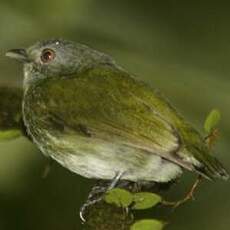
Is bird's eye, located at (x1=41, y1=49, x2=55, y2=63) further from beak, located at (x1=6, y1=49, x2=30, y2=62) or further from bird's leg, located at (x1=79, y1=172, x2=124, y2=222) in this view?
bird's leg, located at (x1=79, y1=172, x2=124, y2=222)

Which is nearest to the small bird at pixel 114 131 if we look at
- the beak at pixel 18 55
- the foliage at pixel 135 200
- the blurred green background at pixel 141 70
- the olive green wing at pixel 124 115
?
the olive green wing at pixel 124 115

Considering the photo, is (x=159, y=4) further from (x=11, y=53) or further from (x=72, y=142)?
(x=72, y=142)

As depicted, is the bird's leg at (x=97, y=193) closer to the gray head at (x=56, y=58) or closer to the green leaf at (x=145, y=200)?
the green leaf at (x=145, y=200)

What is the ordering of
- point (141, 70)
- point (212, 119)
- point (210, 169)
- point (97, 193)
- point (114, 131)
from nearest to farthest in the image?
point (212, 119) < point (210, 169) < point (114, 131) < point (97, 193) < point (141, 70)

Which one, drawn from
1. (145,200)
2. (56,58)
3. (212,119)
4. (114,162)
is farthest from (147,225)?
(56,58)

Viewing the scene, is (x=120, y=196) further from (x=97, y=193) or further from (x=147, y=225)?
(x=97, y=193)

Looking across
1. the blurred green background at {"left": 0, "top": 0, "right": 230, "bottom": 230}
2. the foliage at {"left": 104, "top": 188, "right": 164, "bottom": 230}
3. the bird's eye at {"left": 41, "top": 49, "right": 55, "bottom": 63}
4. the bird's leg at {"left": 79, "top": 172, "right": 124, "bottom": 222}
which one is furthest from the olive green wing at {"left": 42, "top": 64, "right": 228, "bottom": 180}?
the blurred green background at {"left": 0, "top": 0, "right": 230, "bottom": 230}
